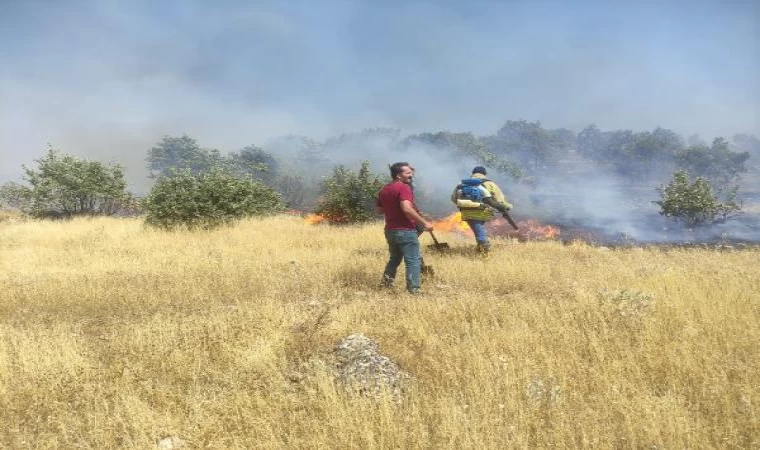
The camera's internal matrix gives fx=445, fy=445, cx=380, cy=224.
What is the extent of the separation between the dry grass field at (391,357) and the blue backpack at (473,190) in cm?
179

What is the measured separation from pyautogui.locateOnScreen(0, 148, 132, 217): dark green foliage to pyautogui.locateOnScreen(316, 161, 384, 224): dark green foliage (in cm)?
1054

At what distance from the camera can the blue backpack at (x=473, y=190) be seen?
9.01 m

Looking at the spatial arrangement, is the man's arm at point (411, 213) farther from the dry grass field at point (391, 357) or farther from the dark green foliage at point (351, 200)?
the dark green foliage at point (351, 200)

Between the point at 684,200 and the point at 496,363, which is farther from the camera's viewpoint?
the point at 684,200

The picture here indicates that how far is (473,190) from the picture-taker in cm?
905

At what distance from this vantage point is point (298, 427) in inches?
122

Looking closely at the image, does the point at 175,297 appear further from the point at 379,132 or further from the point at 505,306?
the point at 379,132

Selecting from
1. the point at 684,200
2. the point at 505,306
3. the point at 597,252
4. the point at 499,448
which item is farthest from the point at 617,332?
the point at 684,200

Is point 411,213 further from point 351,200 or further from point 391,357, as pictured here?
point 351,200

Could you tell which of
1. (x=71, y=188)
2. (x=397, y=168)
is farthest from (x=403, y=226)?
(x=71, y=188)

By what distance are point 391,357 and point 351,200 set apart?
12488 millimetres

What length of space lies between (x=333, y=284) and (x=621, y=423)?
15.6 ft

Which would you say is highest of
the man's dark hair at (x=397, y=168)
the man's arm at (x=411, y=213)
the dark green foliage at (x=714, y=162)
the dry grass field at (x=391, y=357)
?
the dark green foliage at (x=714, y=162)

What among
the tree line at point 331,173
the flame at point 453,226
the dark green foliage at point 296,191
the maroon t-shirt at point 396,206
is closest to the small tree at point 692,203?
the tree line at point 331,173
